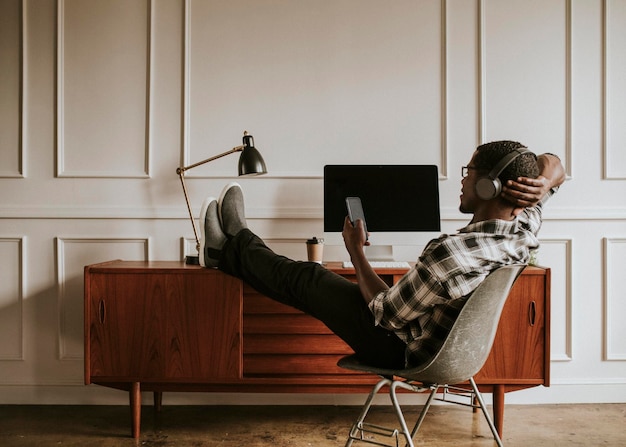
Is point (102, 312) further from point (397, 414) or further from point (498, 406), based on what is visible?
point (498, 406)

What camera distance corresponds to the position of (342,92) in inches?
119

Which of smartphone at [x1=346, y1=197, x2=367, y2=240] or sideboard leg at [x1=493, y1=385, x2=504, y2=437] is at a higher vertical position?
smartphone at [x1=346, y1=197, x2=367, y2=240]

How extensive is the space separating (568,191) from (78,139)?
263cm

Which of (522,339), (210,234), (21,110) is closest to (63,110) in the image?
(21,110)

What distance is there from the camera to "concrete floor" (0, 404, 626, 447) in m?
2.46

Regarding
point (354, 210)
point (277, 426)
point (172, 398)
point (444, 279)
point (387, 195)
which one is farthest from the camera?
point (172, 398)

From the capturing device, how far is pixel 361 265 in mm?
1868

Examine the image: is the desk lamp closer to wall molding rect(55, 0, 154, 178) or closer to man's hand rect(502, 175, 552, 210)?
wall molding rect(55, 0, 154, 178)

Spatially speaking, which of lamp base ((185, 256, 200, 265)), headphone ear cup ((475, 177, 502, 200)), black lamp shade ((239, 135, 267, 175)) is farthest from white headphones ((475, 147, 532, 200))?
lamp base ((185, 256, 200, 265))

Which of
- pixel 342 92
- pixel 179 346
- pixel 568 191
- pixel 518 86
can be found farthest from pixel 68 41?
pixel 568 191

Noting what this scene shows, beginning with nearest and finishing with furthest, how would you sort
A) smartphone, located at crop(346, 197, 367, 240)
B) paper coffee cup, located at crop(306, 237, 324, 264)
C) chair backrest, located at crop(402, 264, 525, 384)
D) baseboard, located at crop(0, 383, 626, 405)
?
1. chair backrest, located at crop(402, 264, 525, 384)
2. smartphone, located at crop(346, 197, 367, 240)
3. paper coffee cup, located at crop(306, 237, 324, 264)
4. baseboard, located at crop(0, 383, 626, 405)

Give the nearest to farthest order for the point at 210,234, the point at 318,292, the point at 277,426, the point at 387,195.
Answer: the point at 318,292 → the point at 210,234 → the point at 277,426 → the point at 387,195

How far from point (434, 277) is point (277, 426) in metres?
1.41

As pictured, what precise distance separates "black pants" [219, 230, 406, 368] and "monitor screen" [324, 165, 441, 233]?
57cm
